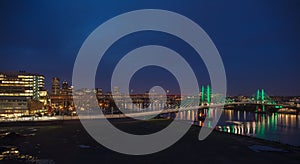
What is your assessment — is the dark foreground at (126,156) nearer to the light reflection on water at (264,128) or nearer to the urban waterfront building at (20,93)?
the light reflection on water at (264,128)

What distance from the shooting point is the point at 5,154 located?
12.0 meters

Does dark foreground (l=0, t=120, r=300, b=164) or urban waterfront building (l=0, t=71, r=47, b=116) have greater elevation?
urban waterfront building (l=0, t=71, r=47, b=116)

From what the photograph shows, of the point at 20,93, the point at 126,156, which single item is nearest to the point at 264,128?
the point at 126,156

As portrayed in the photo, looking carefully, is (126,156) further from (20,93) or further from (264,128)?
(20,93)

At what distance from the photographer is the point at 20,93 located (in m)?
59.0

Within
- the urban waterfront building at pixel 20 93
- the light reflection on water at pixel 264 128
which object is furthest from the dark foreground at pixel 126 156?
the urban waterfront building at pixel 20 93

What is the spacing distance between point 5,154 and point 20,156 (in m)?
1.01

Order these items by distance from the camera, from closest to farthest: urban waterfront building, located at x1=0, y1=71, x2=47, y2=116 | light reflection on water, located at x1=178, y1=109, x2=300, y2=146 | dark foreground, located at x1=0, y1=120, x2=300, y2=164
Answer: dark foreground, located at x1=0, y1=120, x2=300, y2=164
light reflection on water, located at x1=178, y1=109, x2=300, y2=146
urban waterfront building, located at x1=0, y1=71, x2=47, y2=116

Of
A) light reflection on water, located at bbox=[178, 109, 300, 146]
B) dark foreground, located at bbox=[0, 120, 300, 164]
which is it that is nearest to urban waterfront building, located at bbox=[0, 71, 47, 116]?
light reflection on water, located at bbox=[178, 109, 300, 146]

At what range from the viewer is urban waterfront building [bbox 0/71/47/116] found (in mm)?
45728

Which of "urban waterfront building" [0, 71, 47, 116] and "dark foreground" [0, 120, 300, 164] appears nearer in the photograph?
"dark foreground" [0, 120, 300, 164]

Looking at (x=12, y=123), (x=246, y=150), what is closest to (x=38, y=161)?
(x=246, y=150)

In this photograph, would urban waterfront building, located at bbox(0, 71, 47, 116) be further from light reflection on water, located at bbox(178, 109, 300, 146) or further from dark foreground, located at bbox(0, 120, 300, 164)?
dark foreground, located at bbox(0, 120, 300, 164)

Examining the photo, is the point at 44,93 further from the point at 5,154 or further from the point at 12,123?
the point at 5,154
